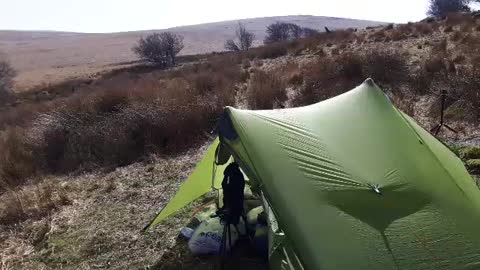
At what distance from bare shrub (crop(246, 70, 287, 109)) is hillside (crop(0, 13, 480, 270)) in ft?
0.16

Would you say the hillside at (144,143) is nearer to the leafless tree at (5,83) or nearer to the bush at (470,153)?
the bush at (470,153)

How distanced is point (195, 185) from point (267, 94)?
8786 millimetres

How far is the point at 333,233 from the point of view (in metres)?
4.61

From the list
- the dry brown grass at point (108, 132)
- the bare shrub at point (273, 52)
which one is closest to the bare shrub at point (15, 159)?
the dry brown grass at point (108, 132)

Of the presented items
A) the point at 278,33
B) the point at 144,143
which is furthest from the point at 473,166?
the point at 278,33

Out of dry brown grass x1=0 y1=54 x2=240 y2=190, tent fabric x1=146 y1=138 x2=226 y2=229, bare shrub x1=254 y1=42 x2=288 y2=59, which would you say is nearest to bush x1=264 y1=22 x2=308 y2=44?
bare shrub x1=254 y1=42 x2=288 y2=59

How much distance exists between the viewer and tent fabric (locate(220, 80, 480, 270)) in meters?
4.54

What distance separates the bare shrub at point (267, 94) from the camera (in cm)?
1548

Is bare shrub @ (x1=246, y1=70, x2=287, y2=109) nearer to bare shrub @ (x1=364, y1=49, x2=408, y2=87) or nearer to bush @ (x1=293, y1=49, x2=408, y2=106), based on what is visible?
bush @ (x1=293, y1=49, x2=408, y2=106)

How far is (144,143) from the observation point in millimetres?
13141

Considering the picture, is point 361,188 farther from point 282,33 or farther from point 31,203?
point 282,33

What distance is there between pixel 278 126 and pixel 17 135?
11.8 m

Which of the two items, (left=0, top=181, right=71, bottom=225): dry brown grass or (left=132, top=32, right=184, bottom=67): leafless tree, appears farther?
(left=132, top=32, right=184, bottom=67): leafless tree

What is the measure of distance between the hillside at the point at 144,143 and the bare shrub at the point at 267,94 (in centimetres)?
5
